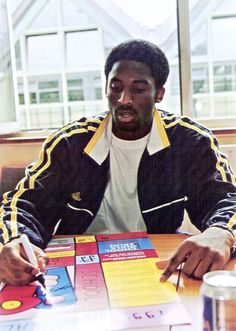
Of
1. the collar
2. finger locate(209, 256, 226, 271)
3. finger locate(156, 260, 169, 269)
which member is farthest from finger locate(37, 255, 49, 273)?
the collar

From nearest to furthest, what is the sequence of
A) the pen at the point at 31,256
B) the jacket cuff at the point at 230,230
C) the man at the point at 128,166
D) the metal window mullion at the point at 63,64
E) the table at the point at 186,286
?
the table at the point at 186,286
the pen at the point at 31,256
the jacket cuff at the point at 230,230
the man at the point at 128,166
the metal window mullion at the point at 63,64

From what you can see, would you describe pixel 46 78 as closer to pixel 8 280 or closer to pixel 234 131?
pixel 234 131

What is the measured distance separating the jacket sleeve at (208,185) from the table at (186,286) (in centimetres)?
11

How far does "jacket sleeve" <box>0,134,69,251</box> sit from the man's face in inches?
9.1

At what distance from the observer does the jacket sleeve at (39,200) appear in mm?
1162

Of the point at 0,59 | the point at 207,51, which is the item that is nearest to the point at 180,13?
the point at 207,51

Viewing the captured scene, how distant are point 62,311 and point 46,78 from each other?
2139 millimetres

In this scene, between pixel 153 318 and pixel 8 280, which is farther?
pixel 8 280

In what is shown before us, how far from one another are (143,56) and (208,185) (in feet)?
1.76

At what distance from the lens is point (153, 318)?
75 cm

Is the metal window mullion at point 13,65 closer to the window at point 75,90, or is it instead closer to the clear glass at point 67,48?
the clear glass at point 67,48

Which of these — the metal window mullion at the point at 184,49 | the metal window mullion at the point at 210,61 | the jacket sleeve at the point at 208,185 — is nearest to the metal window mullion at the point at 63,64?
the metal window mullion at the point at 184,49

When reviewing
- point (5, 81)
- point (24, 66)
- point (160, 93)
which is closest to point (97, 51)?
point (24, 66)

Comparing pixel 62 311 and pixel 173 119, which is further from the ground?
pixel 173 119
